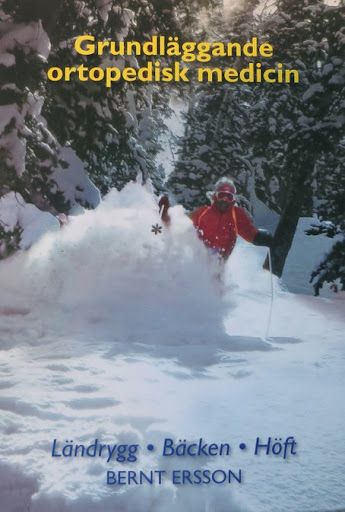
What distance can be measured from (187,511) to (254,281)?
799 centimetres

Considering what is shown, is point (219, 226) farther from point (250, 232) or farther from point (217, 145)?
point (217, 145)

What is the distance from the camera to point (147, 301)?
6.75m

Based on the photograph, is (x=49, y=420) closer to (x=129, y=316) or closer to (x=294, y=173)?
(x=129, y=316)

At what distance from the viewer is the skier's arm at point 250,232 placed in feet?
25.6

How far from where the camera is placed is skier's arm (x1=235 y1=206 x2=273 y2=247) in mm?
7801

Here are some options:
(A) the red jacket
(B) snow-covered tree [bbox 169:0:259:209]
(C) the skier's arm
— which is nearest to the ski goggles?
(A) the red jacket

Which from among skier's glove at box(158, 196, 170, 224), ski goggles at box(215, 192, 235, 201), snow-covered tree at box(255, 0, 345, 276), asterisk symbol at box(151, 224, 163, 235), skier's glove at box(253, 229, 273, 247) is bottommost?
skier's glove at box(253, 229, 273, 247)

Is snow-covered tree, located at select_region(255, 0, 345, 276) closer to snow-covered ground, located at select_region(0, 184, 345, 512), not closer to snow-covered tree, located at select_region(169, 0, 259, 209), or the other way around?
snow-covered ground, located at select_region(0, 184, 345, 512)

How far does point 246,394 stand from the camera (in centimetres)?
425

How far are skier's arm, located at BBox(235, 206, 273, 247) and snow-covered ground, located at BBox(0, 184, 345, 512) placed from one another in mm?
659

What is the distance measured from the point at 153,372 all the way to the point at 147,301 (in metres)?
2.11

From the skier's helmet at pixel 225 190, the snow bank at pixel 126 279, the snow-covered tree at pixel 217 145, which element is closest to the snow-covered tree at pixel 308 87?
the skier's helmet at pixel 225 190

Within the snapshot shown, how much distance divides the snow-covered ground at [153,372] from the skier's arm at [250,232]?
659 millimetres

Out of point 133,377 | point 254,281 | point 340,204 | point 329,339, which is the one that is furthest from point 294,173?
point 133,377
